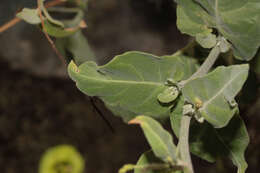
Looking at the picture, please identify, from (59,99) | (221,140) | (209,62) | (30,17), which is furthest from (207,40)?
(59,99)

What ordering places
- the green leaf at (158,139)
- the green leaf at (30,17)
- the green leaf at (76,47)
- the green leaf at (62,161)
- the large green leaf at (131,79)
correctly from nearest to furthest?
1. the green leaf at (158,139)
2. the large green leaf at (131,79)
3. the green leaf at (30,17)
4. the green leaf at (76,47)
5. the green leaf at (62,161)

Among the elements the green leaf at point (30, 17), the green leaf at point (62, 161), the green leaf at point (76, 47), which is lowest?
the green leaf at point (62, 161)

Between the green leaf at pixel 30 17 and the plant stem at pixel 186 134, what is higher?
the green leaf at pixel 30 17

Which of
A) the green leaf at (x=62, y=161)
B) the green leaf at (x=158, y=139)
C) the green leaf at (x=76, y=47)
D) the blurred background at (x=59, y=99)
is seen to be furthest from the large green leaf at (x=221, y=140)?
the green leaf at (x=62, y=161)

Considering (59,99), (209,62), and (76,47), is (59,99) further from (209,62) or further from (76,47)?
(209,62)

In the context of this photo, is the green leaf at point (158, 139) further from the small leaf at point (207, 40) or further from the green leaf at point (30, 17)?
the green leaf at point (30, 17)

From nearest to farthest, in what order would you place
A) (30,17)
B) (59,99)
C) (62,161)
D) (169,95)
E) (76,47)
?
(169,95) < (30,17) < (76,47) < (62,161) < (59,99)

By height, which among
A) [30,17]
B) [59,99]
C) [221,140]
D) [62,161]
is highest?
[30,17]
